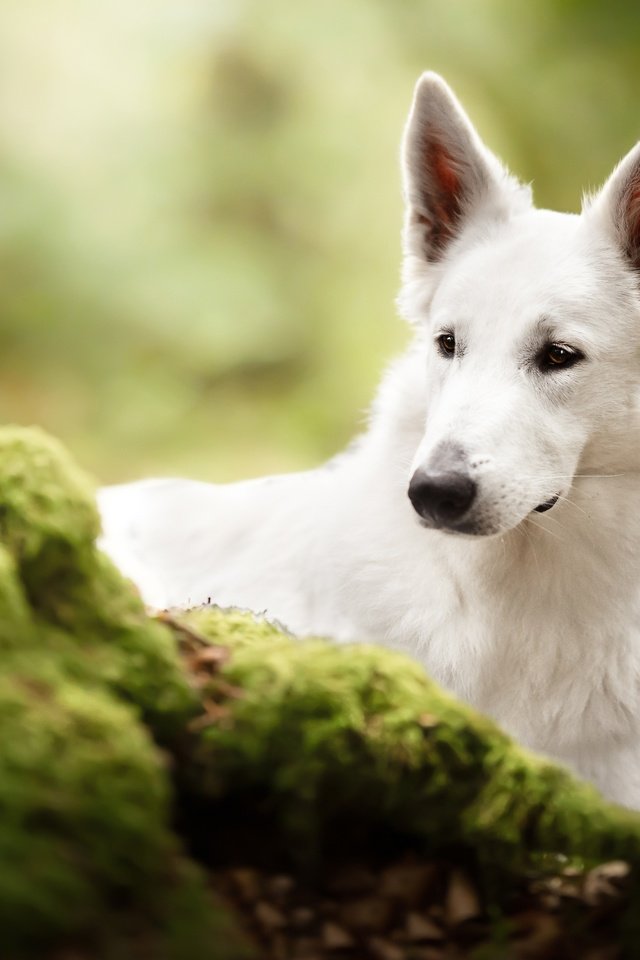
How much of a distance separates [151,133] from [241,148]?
2.38 ft

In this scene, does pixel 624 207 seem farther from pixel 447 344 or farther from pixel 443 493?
pixel 443 493

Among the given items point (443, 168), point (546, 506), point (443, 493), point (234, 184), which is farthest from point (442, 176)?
point (234, 184)

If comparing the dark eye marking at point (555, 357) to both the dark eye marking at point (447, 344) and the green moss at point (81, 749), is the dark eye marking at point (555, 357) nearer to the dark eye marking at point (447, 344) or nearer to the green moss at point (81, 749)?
the dark eye marking at point (447, 344)

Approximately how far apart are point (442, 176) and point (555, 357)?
0.76 meters

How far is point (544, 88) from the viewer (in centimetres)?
817

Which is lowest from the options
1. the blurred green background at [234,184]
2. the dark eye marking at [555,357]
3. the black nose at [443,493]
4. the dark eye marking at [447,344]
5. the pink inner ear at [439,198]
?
the black nose at [443,493]

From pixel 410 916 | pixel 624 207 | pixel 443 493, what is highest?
pixel 624 207

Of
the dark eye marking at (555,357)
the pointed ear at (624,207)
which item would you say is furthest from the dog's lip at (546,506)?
the pointed ear at (624,207)

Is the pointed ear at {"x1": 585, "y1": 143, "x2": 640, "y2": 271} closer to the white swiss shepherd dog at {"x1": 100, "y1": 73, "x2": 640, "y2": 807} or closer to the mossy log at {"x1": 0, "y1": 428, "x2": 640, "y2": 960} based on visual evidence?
the white swiss shepherd dog at {"x1": 100, "y1": 73, "x2": 640, "y2": 807}

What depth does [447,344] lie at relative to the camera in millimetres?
2658

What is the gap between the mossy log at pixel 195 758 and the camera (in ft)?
3.88

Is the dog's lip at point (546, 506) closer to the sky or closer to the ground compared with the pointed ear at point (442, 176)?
closer to the ground

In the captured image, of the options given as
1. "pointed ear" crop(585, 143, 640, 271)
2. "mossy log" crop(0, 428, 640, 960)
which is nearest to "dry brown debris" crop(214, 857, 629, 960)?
"mossy log" crop(0, 428, 640, 960)

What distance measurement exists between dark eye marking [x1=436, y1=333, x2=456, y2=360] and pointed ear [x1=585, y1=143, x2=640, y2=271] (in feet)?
1.69
